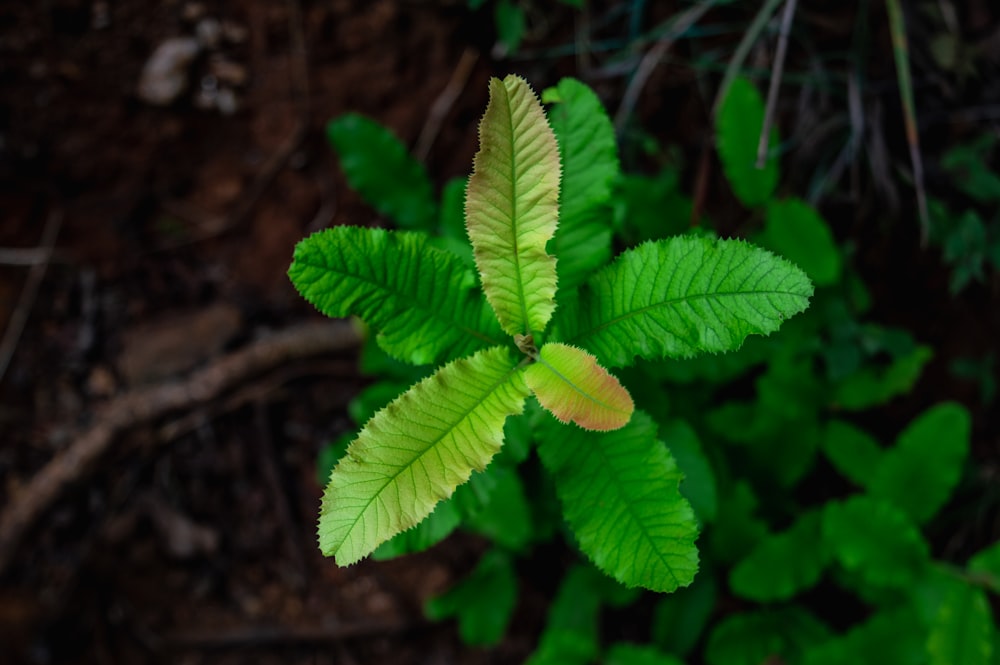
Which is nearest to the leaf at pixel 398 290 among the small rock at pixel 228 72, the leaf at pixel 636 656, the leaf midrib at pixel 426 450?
the leaf midrib at pixel 426 450

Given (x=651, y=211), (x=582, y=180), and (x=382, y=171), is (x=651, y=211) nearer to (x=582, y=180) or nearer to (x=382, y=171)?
(x=582, y=180)

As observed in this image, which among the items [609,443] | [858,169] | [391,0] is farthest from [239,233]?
[858,169]

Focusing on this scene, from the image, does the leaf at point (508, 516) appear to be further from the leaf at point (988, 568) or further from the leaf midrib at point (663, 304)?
the leaf at point (988, 568)

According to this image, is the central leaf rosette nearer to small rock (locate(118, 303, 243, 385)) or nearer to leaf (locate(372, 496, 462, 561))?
leaf (locate(372, 496, 462, 561))

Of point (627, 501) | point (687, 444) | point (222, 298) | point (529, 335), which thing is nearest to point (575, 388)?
point (529, 335)

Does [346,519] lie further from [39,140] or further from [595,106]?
→ [39,140]

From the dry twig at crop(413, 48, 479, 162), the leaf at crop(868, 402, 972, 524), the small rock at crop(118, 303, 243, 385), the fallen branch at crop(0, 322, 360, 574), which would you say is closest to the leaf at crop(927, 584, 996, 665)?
the leaf at crop(868, 402, 972, 524)

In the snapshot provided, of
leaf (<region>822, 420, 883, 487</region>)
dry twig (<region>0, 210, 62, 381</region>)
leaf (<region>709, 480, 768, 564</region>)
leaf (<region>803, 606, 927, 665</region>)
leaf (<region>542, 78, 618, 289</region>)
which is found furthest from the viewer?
dry twig (<region>0, 210, 62, 381</region>)
